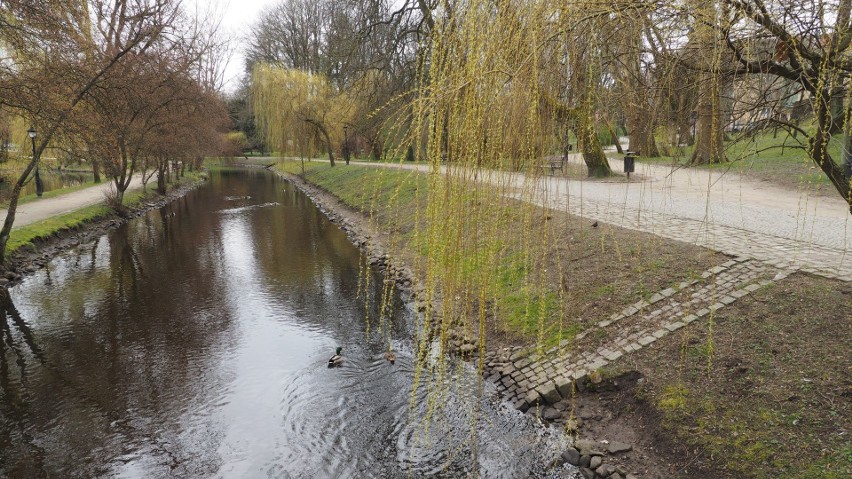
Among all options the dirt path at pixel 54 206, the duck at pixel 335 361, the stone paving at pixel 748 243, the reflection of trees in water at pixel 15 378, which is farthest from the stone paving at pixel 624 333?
the dirt path at pixel 54 206

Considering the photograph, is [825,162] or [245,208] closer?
[825,162]

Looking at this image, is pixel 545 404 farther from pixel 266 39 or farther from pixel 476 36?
pixel 266 39

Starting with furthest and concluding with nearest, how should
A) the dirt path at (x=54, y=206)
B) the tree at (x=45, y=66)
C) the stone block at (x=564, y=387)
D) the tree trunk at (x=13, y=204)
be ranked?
the dirt path at (x=54, y=206), the tree trunk at (x=13, y=204), the tree at (x=45, y=66), the stone block at (x=564, y=387)

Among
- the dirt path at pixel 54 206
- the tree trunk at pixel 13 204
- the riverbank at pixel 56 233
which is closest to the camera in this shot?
the tree trunk at pixel 13 204

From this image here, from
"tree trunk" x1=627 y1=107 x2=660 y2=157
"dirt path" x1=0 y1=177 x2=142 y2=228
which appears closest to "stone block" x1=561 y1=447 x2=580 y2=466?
"tree trunk" x1=627 y1=107 x2=660 y2=157

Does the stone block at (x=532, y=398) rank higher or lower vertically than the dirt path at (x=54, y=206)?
lower

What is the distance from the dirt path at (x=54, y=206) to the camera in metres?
13.9

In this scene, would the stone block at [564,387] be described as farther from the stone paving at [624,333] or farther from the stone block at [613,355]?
the stone block at [613,355]

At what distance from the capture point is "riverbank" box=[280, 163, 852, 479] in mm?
3465

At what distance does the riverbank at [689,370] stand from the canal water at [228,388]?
1.85 ft

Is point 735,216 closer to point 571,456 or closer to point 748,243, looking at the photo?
point 748,243

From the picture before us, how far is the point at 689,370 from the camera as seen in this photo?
4.32 m

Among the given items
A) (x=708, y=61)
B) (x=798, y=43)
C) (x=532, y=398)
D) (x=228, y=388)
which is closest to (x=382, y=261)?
(x=228, y=388)

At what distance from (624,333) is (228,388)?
4310 mm
